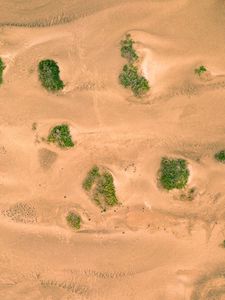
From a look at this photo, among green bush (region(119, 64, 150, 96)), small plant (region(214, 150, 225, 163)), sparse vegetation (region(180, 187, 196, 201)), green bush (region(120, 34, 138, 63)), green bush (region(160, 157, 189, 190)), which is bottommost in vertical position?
sparse vegetation (region(180, 187, 196, 201))

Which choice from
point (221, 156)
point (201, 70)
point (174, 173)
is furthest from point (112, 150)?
point (201, 70)

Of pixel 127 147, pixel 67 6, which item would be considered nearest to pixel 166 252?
pixel 127 147

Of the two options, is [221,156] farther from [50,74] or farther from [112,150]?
[50,74]

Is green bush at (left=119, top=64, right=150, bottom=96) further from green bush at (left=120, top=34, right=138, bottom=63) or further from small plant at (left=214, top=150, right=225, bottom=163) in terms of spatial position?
small plant at (left=214, top=150, right=225, bottom=163)

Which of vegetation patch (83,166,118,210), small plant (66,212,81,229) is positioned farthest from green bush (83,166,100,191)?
small plant (66,212,81,229)

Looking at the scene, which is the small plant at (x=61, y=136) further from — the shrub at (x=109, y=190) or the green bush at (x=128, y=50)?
the green bush at (x=128, y=50)

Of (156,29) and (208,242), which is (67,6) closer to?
(156,29)
